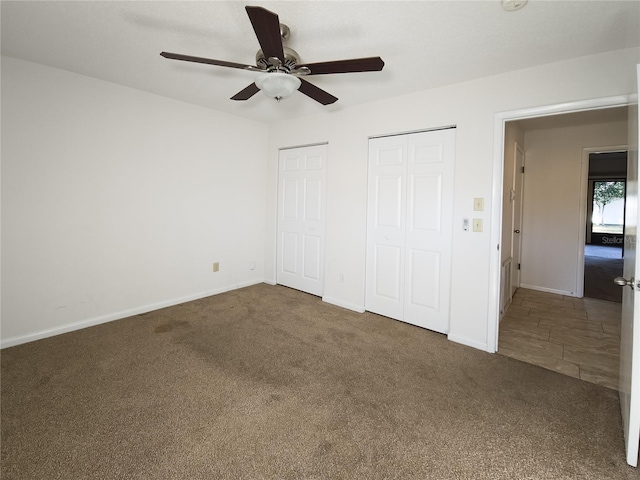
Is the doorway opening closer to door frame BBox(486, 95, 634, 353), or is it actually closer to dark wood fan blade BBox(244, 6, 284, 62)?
door frame BBox(486, 95, 634, 353)

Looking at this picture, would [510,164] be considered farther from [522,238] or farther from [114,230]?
[114,230]

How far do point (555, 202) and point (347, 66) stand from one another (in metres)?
4.18

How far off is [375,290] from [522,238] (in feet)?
9.29

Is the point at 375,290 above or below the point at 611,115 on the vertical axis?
below

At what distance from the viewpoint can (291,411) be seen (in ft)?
6.09

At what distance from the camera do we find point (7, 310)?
8.51ft

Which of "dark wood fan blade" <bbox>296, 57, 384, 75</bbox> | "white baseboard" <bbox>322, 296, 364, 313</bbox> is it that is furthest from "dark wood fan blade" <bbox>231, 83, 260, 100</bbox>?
"white baseboard" <bbox>322, 296, 364, 313</bbox>

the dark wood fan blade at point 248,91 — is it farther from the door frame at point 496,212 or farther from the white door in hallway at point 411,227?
the door frame at point 496,212

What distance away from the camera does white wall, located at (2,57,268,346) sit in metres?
2.61

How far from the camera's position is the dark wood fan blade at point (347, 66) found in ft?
5.82

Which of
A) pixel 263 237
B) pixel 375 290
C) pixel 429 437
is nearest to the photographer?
pixel 429 437

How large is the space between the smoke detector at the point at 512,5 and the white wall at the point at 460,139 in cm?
89

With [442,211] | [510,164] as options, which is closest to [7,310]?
[442,211]

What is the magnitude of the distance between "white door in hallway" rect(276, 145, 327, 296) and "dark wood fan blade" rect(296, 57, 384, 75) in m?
1.99
